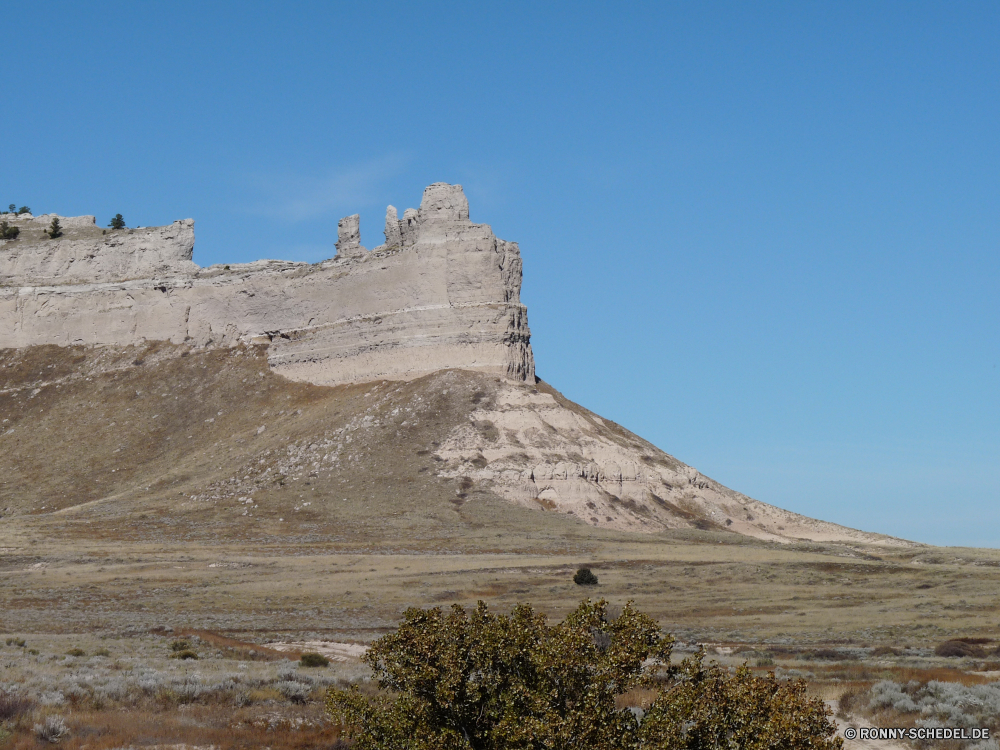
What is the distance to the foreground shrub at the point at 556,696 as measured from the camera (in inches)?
405

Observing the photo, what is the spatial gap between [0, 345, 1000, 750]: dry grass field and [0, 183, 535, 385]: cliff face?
2.62 m

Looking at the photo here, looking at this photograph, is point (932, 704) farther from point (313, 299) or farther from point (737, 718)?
point (313, 299)

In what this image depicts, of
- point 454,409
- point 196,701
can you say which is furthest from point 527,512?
point 196,701

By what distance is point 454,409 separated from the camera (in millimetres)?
81000

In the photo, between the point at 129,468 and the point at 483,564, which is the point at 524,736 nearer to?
the point at 483,564

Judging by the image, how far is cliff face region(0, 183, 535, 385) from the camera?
87.4 metres

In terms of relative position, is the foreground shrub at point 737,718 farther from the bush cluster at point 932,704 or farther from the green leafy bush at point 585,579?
the green leafy bush at point 585,579

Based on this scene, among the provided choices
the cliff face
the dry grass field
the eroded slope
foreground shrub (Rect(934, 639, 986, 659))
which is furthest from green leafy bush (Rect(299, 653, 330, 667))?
the cliff face

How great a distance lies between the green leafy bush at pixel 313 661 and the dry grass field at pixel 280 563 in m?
0.63

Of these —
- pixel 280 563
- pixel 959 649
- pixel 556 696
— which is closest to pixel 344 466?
pixel 280 563

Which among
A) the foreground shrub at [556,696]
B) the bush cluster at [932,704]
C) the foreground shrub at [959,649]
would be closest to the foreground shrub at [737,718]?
the foreground shrub at [556,696]

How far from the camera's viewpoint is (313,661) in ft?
79.3

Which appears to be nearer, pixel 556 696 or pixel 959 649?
pixel 556 696

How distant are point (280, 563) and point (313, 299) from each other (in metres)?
46.0
